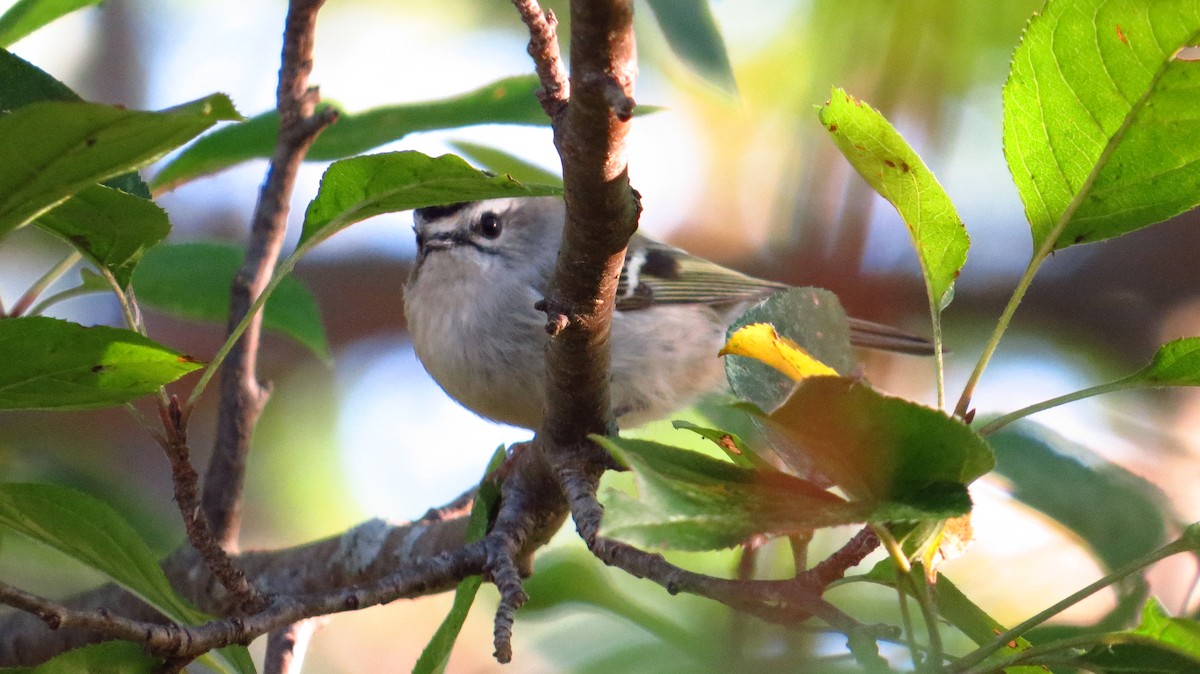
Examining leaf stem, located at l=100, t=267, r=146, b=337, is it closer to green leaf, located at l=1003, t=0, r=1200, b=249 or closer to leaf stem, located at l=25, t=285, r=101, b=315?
leaf stem, located at l=25, t=285, r=101, b=315

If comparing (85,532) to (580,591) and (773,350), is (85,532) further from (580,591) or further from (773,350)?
(580,591)

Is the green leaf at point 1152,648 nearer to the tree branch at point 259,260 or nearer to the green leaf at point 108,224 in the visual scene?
the green leaf at point 108,224

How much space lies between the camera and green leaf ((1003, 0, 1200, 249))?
0.81 metres

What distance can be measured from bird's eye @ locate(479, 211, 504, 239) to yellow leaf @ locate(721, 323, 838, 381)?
1741 mm

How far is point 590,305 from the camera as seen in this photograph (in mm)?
1102

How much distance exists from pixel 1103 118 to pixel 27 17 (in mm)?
1352

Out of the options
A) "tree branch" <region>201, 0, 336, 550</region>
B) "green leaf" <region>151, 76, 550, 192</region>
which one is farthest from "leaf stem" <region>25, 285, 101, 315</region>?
"green leaf" <region>151, 76, 550, 192</region>

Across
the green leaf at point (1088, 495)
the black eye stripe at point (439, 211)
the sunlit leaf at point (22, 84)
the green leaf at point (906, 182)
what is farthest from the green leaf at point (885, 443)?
the black eye stripe at point (439, 211)

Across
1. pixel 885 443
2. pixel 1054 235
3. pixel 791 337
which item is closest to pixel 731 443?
pixel 791 337

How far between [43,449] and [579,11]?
88.5 inches

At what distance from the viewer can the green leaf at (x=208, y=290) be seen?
6.30 ft

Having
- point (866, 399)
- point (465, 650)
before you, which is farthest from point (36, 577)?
point (866, 399)

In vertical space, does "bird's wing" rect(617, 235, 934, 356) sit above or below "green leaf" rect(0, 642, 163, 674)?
above

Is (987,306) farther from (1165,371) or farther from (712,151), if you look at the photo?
(1165,371)
